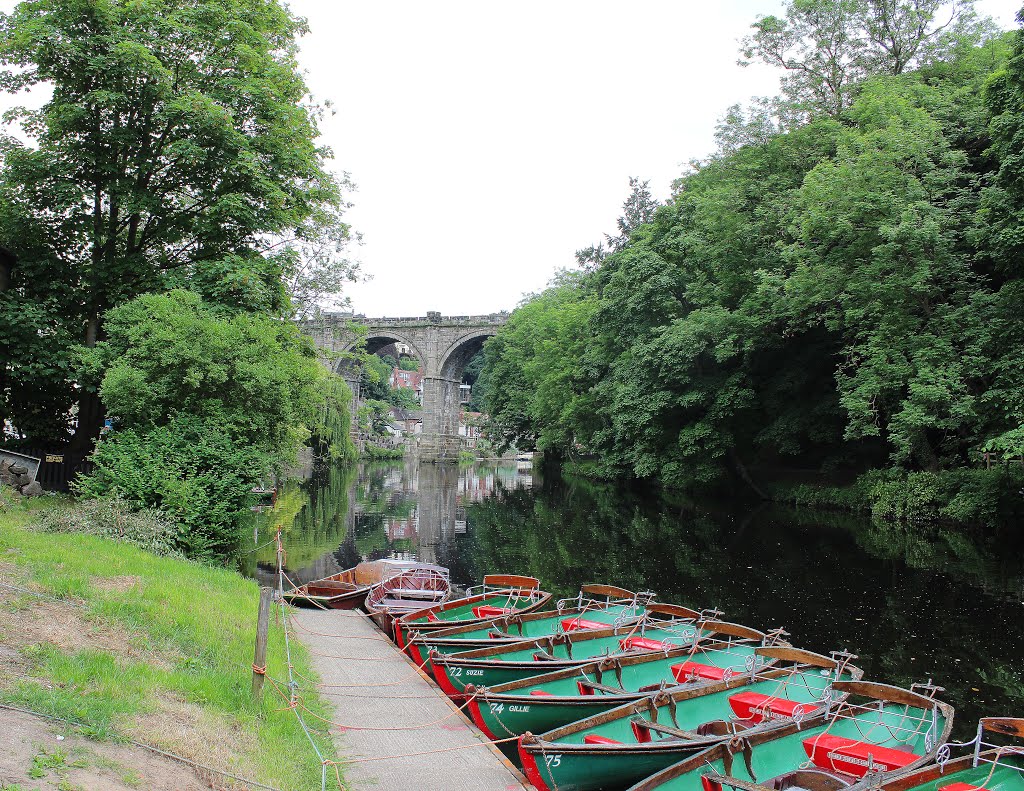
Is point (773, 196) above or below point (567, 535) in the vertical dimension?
above

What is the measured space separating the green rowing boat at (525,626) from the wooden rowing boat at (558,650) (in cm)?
26

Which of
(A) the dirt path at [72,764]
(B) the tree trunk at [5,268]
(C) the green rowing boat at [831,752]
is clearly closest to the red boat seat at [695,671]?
(C) the green rowing boat at [831,752]

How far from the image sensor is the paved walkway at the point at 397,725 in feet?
18.7

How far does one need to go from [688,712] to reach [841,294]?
16974 millimetres

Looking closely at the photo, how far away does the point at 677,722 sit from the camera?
6.65 metres

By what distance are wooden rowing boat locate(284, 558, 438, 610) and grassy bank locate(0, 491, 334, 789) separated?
248 centimetres

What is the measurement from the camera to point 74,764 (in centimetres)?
402

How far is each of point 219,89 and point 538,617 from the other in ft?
41.2

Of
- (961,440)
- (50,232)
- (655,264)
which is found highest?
(655,264)

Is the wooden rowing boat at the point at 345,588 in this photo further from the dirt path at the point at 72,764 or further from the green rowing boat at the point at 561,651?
the dirt path at the point at 72,764

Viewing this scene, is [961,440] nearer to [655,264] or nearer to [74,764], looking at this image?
[655,264]

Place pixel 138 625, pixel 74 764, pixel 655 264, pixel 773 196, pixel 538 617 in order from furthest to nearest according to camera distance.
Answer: pixel 655 264 → pixel 773 196 → pixel 538 617 → pixel 138 625 → pixel 74 764

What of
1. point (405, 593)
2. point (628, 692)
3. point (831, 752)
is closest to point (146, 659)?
point (628, 692)

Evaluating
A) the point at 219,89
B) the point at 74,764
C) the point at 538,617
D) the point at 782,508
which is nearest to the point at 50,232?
the point at 219,89
